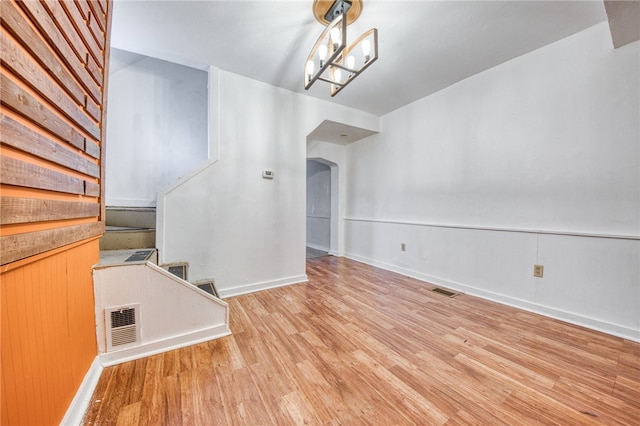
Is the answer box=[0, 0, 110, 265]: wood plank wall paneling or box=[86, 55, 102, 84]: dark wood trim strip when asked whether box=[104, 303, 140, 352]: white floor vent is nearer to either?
box=[0, 0, 110, 265]: wood plank wall paneling

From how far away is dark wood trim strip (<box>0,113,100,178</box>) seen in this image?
2.28 ft

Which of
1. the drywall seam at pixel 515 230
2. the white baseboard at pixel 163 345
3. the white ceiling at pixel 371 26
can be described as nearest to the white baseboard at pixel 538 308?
the drywall seam at pixel 515 230

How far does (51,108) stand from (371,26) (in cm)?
219

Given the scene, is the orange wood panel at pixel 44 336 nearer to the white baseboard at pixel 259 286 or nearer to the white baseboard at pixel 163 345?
the white baseboard at pixel 163 345

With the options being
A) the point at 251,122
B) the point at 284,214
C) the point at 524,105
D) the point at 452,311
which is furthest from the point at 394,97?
the point at 452,311

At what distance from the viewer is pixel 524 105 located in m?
2.43

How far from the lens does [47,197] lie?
940 millimetres

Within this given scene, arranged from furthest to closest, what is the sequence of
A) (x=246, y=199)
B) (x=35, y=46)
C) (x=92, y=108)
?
(x=246, y=199) < (x=92, y=108) < (x=35, y=46)

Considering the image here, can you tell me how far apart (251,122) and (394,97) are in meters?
2.04

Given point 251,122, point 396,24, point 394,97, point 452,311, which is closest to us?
point 396,24

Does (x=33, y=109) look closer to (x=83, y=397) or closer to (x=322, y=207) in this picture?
(x=83, y=397)

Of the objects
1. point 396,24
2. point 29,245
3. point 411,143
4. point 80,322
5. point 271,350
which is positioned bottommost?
point 271,350

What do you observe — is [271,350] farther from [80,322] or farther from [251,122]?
[251,122]

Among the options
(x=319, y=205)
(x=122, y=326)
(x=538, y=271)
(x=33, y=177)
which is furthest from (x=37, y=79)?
(x=319, y=205)
